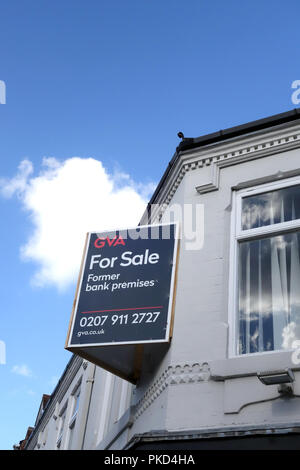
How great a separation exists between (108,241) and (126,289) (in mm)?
986

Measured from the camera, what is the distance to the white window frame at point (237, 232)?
7.23 metres

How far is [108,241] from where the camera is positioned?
8938mm

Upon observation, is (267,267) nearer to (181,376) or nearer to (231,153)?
(181,376)

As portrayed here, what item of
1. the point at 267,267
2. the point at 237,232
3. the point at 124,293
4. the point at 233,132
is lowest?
the point at 124,293

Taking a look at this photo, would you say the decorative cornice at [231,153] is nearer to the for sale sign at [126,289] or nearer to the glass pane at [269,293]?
the for sale sign at [126,289]

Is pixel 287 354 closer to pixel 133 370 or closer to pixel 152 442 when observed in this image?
pixel 152 442

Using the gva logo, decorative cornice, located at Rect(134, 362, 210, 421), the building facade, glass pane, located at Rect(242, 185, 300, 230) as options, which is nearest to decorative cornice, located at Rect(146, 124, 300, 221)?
the building facade

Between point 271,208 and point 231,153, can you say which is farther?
point 231,153

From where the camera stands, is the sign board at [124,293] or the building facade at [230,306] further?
the sign board at [124,293]

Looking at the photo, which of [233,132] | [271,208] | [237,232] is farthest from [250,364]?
[233,132]

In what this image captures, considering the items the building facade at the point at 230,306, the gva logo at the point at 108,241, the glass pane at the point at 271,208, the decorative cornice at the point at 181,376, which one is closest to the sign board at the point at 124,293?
the gva logo at the point at 108,241

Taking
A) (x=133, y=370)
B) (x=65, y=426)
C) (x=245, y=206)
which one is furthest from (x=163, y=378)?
(x=65, y=426)

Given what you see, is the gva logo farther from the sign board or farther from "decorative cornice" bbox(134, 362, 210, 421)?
"decorative cornice" bbox(134, 362, 210, 421)

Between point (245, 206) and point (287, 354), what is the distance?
2.35m
